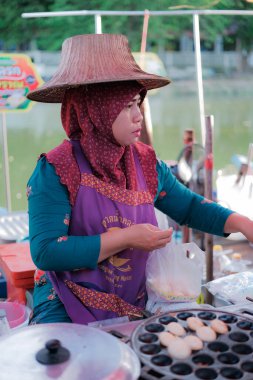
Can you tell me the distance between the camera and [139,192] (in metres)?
1.69

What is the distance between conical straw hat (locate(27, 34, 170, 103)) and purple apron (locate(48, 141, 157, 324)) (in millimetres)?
239

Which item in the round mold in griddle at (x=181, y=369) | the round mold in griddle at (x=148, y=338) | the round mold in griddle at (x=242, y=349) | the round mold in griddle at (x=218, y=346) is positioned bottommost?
the round mold in griddle at (x=218, y=346)

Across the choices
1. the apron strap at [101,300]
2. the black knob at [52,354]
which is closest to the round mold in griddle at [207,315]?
the apron strap at [101,300]

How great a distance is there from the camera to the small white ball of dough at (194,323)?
1189 millimetres

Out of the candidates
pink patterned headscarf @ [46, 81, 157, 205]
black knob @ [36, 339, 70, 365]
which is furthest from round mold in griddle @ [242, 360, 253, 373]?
pink patterned headscarf @ [46, 81, 157, 205]

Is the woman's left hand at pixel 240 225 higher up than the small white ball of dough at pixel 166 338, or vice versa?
the woman's left hand at pixel 240 225

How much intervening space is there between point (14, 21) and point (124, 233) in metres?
9.27

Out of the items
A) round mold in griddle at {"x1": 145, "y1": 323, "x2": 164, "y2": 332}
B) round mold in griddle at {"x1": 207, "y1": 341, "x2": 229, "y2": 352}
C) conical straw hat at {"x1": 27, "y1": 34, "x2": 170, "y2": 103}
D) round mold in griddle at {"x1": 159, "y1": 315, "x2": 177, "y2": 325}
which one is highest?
conical straw hat at {"x1": 27, "y1": 34, "x2": 170, "y2": 103}

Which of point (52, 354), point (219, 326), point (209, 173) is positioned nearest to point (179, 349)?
point (219, 326)

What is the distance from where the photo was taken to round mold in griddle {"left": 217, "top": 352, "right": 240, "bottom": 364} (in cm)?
105

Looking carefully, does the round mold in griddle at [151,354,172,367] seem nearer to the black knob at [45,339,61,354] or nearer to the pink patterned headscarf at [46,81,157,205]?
the black knob at [45,339,61,354]

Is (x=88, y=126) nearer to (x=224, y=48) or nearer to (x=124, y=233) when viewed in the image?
(x=124, y=233)

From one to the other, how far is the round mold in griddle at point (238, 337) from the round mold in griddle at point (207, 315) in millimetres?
98

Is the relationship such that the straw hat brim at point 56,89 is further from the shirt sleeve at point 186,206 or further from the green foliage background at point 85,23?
the green foliage background at point 85,23
